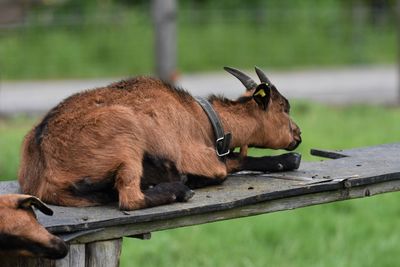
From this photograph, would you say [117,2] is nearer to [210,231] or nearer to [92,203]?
[210,231]

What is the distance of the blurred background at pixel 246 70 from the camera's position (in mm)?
7809

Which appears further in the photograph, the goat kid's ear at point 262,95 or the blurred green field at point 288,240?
the blurred green field at point 288,240

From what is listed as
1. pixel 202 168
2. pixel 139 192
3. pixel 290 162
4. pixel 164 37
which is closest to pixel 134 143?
pixel 139 192

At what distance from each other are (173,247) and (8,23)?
2.85 meters

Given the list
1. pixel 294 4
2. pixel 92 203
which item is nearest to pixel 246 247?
pixel 92 203

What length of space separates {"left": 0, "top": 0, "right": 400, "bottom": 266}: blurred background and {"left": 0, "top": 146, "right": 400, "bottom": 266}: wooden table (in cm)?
210

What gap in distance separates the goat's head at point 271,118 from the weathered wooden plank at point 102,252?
118 centimetres

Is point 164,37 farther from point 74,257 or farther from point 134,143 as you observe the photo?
point 74,257

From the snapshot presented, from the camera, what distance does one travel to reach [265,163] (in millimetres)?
5395

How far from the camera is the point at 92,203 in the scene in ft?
15.0

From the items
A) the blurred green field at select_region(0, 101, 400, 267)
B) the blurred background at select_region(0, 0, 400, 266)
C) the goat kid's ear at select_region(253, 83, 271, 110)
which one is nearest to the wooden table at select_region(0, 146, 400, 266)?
the goat kid's ear at select_region(253, 83, 271, 110)

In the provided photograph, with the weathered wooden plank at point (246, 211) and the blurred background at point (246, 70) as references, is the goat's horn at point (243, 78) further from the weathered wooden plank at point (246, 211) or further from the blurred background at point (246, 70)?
the blurred background at point (246, 70)

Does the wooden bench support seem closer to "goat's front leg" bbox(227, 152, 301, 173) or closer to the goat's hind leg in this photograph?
the goat's hind leg

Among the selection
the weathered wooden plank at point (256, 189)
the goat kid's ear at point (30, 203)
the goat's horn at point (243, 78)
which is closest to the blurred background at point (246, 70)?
the weathered wooden plank at point (256, 189)
